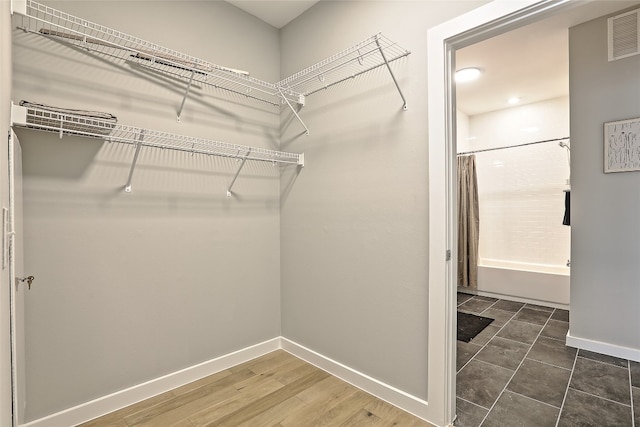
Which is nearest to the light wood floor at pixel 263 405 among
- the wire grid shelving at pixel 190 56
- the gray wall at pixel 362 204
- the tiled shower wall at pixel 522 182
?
the gray wall at pixel 362 204

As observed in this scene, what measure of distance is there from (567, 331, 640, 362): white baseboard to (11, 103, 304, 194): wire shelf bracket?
8.93 feet

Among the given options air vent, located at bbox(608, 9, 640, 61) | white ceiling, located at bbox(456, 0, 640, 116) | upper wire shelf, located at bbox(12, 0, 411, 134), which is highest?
white ceiling, located at bbox(456, 0, 640, 116)

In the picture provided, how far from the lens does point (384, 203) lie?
1.90m

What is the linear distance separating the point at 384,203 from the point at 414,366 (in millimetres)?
953

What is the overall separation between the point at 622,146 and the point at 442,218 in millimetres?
1885

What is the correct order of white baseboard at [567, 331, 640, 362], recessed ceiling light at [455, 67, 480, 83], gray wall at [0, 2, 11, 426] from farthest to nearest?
recessed ceiling light at [455, 67, 480, 83]
white baseboard at [567, 331, 640, 362]
gray wall at [0, 2, 11, 426]

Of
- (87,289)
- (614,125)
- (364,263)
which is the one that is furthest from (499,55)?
(87,289)

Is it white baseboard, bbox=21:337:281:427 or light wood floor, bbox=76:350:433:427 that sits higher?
white baseboard, bbox=21:337:281:427

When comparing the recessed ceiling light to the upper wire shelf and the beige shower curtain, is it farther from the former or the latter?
the upper wire shelf

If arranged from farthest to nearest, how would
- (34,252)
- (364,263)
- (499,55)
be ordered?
1. (499,55)
2. (364,263)
3. (34,252)

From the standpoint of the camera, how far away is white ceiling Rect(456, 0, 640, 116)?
2.46 meters

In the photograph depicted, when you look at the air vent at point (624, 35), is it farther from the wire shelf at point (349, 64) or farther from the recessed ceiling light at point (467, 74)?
the wire shelf at point (349, 64)

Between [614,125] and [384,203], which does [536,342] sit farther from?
[384,203]

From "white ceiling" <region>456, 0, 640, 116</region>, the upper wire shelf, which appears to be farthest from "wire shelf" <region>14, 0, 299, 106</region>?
"white ceiling" <region>456, 0, 640, 116</region>
